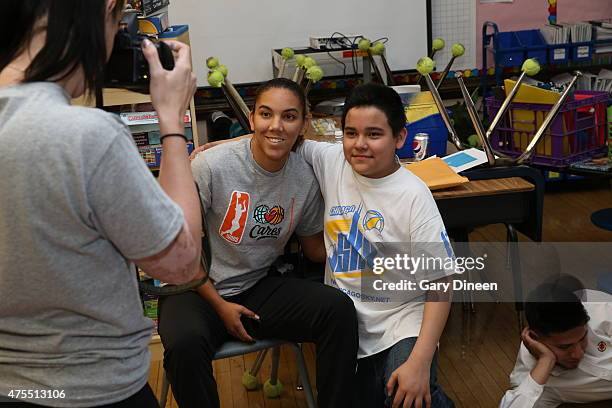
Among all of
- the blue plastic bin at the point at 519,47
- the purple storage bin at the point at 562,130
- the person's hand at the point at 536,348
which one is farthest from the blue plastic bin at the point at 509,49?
the person's hand at the point at 536,348

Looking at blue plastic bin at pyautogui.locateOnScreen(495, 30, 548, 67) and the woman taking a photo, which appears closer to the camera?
the woman taking a photo

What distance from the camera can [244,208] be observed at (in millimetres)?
2012

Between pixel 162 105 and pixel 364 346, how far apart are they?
1.13m

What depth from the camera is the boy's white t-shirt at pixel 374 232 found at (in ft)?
6.29

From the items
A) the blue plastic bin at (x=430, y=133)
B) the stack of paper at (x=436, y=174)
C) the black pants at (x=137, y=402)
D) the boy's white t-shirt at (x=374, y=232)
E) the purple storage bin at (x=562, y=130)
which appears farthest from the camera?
the purple storage bin at (x=562, y=130)

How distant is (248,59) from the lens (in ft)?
13.5

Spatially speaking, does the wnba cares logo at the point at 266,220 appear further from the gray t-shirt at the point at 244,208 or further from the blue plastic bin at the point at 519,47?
the blue plastic bin at the point at 519,47

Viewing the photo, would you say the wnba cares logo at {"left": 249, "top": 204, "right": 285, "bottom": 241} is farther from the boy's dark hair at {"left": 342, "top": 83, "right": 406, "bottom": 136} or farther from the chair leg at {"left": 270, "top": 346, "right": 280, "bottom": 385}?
the chair leg at {"left": 270, "top": 346, "right": 280, "bottom": 385}

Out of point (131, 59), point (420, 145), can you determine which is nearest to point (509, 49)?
point (420, 145)

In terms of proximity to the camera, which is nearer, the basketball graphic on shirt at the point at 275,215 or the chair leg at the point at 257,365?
the basketball graphic on shirt at the point at 275,215

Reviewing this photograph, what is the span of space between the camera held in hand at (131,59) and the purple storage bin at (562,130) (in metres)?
2.15

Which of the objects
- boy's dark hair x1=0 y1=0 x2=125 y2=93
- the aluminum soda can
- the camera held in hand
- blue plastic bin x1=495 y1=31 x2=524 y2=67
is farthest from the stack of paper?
blue plastic bin x1=495 y1=31 x2=524 y2=67

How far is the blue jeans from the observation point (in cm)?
188

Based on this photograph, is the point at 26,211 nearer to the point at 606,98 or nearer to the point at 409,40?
the point at 606,98
